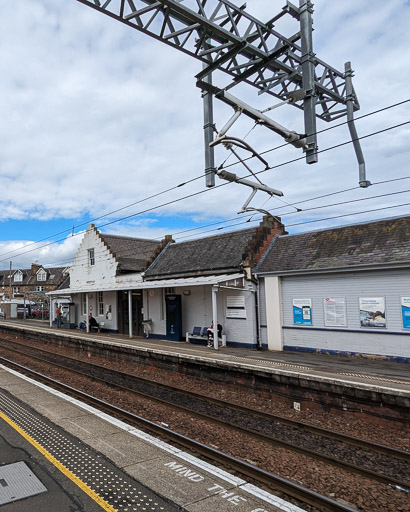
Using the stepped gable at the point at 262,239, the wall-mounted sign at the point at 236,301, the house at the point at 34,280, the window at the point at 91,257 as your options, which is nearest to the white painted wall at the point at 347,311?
the wall-mounted sign at the point at 236,301

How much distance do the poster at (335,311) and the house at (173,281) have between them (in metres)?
3.40

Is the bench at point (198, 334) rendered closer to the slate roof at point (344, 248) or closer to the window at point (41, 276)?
the slate roof at point (344, 248)

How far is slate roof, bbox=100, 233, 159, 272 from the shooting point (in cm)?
2566

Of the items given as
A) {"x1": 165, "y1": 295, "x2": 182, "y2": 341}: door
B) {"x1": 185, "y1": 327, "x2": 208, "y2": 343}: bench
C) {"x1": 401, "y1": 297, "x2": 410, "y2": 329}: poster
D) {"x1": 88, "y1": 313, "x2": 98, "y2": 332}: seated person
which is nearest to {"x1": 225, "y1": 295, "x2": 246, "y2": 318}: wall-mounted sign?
{"x1": 185, "y1": 327, "x2": 208, "y2": 343}: bench

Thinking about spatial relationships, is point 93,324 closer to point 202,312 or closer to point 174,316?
point 174,316

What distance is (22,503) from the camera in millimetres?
4402

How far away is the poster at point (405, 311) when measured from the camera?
41.0 ft

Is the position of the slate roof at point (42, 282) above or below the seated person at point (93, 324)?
above

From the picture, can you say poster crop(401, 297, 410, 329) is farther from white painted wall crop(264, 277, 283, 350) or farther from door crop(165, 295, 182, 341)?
door crop(165, 295, 182, 341)

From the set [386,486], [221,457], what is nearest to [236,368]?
[221,457]

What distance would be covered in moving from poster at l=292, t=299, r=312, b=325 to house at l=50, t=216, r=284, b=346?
6.68 feet

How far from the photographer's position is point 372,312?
44.0 feet

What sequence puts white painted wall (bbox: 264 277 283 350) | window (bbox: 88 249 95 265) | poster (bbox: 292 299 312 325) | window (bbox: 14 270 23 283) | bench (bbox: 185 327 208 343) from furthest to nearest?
window (bbox: 14 270 23 283)
window (bbox: 88 249 95 265)
bench (bbox: 185 327 208 343)
white painted wall (bbox: 264 277 283 350)
poster (bbox: 292 299 312 325)

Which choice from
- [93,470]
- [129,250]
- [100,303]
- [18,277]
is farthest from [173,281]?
[18,277]
